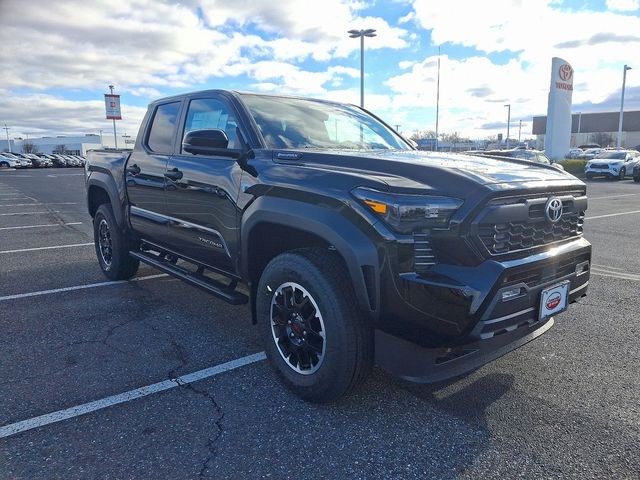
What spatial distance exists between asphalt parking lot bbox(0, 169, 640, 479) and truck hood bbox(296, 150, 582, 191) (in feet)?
4.39

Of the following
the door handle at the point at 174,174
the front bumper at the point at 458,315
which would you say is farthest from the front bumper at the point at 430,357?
the door handle at the point at 174,174

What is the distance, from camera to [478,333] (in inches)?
98.8

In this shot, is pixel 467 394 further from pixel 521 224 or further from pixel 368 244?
pixel 368 244

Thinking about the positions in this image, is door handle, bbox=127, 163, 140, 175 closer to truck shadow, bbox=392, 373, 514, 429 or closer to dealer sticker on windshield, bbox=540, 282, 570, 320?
truck shadow, bbox=392, 373, 514, 429

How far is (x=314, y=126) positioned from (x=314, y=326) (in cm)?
177

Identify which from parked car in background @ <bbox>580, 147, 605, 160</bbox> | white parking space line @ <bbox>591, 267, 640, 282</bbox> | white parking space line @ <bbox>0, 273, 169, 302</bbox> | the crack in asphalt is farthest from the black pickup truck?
parked car in background @ <bbox>580, 147, 605, 160</bbox>

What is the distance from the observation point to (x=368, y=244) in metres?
2.57

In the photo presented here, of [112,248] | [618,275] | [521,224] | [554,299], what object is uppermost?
[521,224]

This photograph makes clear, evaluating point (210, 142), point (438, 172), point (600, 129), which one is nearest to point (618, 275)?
point (438, 172)

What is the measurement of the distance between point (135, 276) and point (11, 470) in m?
3.77

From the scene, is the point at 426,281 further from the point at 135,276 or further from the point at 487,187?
the point at 135,276

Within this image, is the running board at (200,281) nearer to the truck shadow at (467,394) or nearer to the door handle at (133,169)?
the door handle at (133,169)

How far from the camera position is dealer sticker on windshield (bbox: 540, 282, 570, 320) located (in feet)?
9.14

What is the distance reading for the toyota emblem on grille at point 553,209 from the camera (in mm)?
2871
